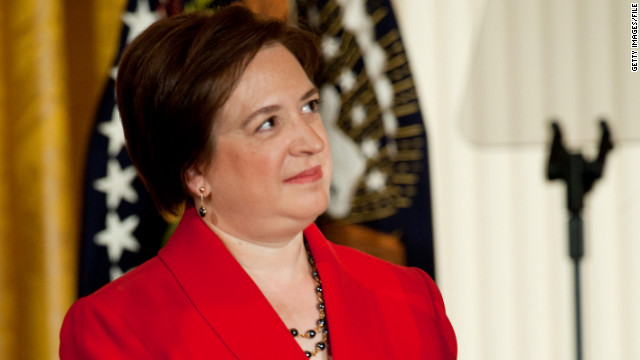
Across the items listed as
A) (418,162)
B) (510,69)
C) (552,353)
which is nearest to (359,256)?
(510,69)

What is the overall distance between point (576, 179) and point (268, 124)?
0.48 metres

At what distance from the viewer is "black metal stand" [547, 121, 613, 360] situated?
1163mm

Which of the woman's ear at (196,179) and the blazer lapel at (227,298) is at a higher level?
the woman's ear at (196,179)

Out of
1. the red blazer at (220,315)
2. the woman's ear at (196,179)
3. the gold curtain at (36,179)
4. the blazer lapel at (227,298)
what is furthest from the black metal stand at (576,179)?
the gold curtain at (36,179)

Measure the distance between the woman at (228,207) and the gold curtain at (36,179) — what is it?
1.01 metres

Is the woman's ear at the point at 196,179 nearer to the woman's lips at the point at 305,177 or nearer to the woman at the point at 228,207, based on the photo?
the woman at the point at 228,207

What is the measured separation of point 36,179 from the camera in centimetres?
229

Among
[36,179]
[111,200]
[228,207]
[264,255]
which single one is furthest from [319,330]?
[36,179]

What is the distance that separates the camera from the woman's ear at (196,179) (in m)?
1.33

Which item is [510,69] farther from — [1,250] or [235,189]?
[1,250]

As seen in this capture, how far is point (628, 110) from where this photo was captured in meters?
1.11

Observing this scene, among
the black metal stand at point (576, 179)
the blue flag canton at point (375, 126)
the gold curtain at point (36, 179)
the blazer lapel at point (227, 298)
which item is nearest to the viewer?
the black metal stand at point (576, 179)

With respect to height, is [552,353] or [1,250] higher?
[1,250]

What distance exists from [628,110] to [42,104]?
1.72 metres
